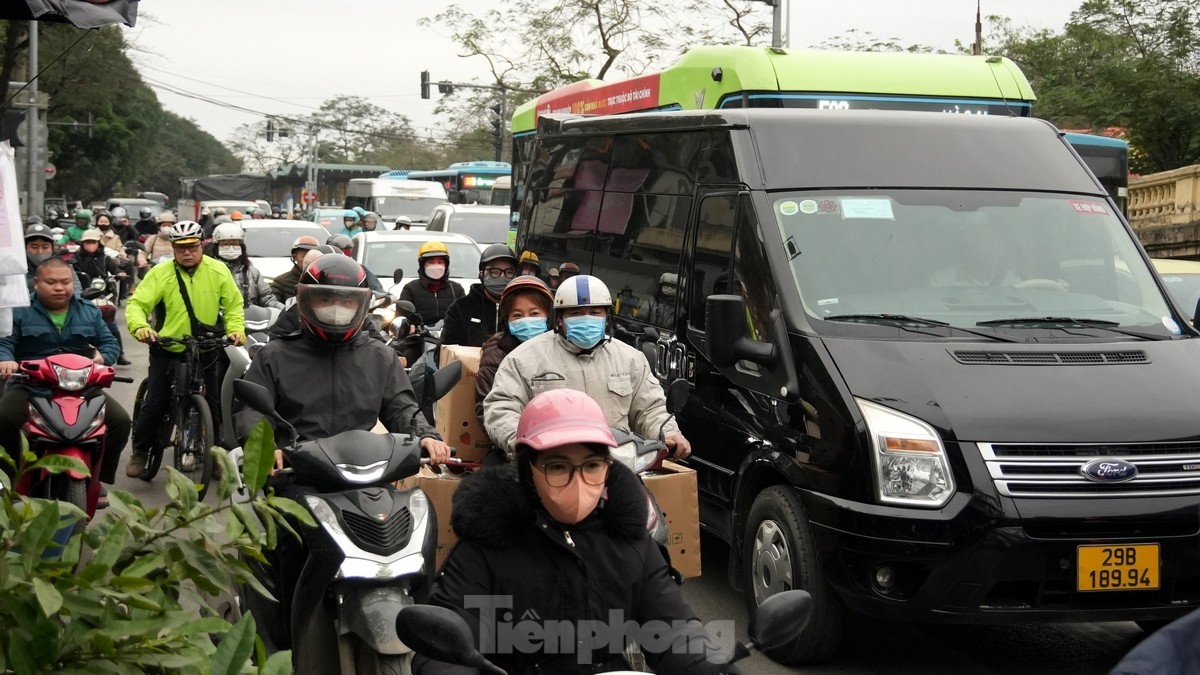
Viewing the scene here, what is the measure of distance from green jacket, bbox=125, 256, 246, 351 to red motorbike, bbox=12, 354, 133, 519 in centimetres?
180

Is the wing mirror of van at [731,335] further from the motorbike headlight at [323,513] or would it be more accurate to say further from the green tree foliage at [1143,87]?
the green tree foliage at [1143,87]

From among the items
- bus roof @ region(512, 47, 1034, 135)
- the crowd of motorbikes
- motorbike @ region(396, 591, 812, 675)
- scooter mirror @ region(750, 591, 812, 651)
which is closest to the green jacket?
bus roof @ region(512, 47, 1034, 135)

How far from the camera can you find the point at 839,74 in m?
9.78

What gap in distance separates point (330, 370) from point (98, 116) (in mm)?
77075

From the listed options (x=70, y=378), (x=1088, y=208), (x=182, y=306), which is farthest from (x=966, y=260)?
(x=182, y=306)

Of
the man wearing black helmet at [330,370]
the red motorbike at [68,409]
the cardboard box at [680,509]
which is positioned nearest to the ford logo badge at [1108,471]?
the cardboard box at [680,509]

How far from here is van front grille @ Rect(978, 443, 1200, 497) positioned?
5.45 meters

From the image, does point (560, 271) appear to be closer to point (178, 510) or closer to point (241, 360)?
point (241, 360)

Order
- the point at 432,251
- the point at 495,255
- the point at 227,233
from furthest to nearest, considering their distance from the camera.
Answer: the point at 227,233, the point at 432,251, the point at 495,255

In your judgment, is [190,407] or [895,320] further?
[190,407]

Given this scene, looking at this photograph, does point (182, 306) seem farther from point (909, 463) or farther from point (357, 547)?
point (909, 463)

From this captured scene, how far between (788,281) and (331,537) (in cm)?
254

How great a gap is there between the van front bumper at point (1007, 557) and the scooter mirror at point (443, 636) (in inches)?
116

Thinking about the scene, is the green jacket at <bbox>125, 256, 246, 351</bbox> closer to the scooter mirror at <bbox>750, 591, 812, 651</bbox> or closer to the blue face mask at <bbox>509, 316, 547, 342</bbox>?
the blue face mask at <bbox>509, 316, 547, 342</bbox>
